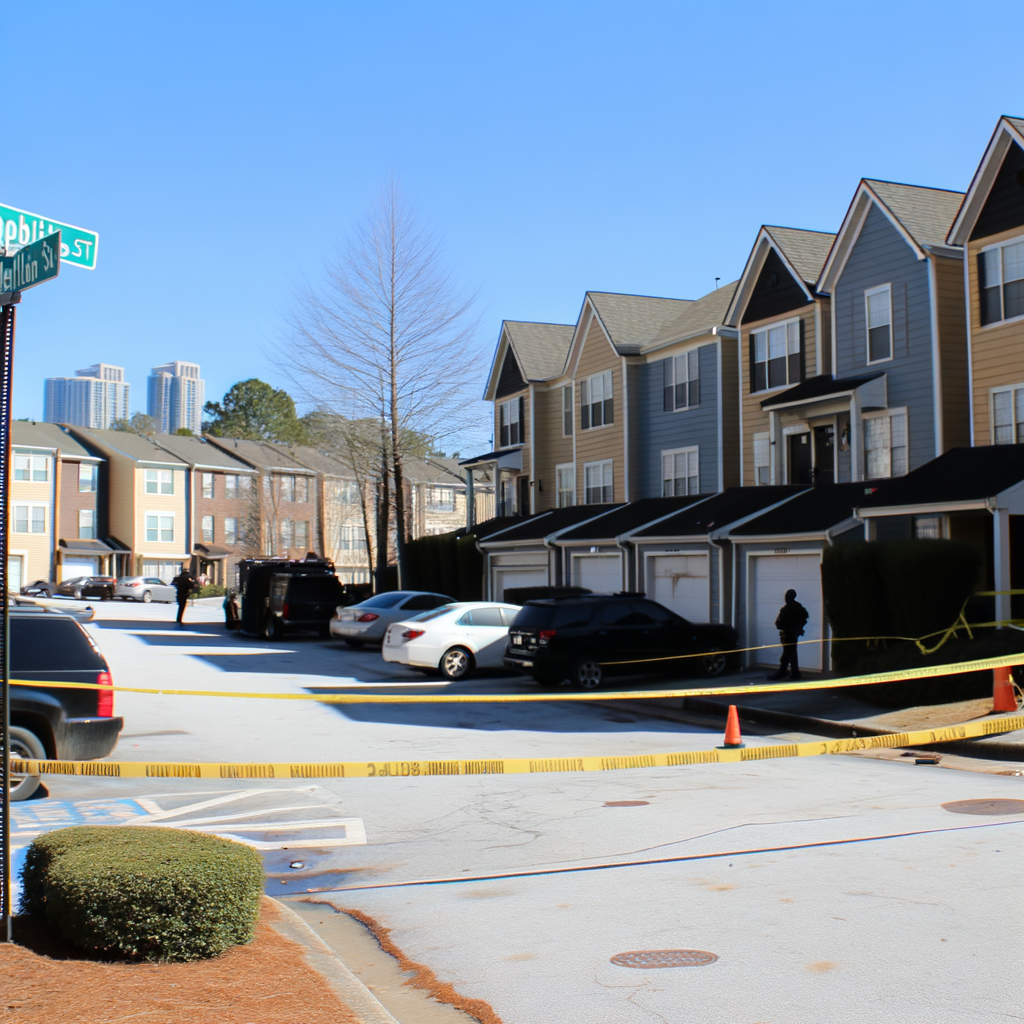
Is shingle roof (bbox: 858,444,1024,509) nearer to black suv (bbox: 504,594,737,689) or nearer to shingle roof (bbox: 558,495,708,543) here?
black suv (bbox: 504,594,737,689)

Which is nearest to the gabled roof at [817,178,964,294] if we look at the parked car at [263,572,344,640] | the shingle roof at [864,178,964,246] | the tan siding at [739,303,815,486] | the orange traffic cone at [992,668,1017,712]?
the shingle roof at [864,178,964,246]

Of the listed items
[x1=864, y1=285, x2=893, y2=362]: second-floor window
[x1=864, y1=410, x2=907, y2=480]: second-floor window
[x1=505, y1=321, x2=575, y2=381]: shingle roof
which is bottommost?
[x1=864, y1=410, x2=907, y2=480]: second-floor window

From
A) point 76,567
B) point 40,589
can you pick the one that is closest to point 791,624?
A: point 40,589

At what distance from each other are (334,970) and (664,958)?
165 centimetres

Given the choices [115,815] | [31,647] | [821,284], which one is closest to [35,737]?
[31,647]

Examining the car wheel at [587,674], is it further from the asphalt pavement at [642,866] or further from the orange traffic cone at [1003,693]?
the orange traffic cone at [1003,693]

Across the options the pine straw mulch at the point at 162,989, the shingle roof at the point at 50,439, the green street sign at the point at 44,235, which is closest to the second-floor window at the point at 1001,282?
the green street sign at the point at 44,235

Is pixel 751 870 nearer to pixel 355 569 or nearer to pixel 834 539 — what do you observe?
pixel 834 539

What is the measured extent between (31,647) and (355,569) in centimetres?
6612

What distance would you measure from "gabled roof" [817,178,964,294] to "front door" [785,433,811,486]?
365cm

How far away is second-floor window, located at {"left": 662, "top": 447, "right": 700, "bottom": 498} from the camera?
31.6 meters

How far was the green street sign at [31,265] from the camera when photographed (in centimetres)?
519

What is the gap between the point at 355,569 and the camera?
76188mm

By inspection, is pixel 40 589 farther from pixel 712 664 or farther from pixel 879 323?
pixel 879 323
